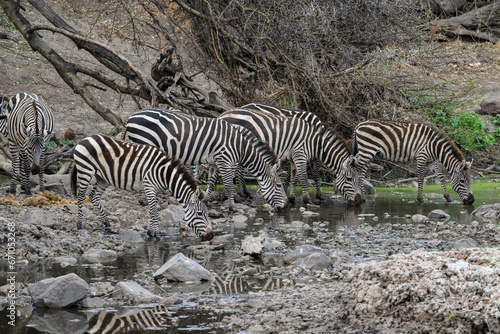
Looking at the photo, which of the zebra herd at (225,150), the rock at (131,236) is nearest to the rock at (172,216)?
the zebra herd at (225,150)

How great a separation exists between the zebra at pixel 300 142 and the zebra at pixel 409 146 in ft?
1.96

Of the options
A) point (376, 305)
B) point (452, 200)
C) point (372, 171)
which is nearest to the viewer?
point (376, 305)

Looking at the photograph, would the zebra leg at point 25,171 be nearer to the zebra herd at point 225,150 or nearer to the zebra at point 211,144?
the zebra herd at point 225,150

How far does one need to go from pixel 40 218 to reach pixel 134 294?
3.47 metres

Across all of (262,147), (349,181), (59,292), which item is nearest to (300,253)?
(59,292)

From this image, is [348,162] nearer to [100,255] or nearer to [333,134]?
[333,134]

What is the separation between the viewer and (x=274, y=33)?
43.5 feet

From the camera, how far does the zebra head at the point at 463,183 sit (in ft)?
38.1

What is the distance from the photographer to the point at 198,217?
26.0 feet

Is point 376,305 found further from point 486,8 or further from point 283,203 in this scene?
point 486,8

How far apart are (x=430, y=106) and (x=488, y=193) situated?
2.91 metres

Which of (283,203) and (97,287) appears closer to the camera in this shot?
A: (97,287)

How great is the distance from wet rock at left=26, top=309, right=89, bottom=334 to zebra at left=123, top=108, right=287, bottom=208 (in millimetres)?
5710

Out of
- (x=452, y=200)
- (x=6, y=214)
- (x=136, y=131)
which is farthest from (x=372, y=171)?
(x=6, y=214)
